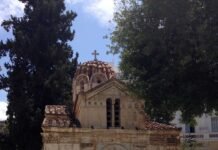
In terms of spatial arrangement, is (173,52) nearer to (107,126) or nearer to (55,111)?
(107,126)

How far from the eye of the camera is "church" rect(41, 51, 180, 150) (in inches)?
936

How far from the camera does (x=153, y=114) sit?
19797mm

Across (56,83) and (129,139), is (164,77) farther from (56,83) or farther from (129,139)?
(56,83)

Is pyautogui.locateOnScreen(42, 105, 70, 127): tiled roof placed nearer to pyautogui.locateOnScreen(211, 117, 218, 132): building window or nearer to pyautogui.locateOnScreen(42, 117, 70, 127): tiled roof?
pyautogui.locateOnScreen(42, 117, 70, 127): tiled roof

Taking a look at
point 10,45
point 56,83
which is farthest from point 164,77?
point 10,45

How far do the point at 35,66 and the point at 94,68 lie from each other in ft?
26.9

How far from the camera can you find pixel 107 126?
82.1 ft

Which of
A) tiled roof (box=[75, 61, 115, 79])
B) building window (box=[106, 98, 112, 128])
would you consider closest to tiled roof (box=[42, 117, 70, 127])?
building window (box=[106, 98, 112, 128])

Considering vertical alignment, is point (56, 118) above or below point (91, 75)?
below

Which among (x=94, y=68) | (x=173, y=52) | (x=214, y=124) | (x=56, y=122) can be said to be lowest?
(x=214, y=124)

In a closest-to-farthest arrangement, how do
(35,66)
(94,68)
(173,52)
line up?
(173,52), (94,68), (35,66)

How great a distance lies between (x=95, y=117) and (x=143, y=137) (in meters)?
2.69

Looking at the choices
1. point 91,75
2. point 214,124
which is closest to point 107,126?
point 91,75

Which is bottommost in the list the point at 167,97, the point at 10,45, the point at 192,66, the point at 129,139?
the point at 129,139
